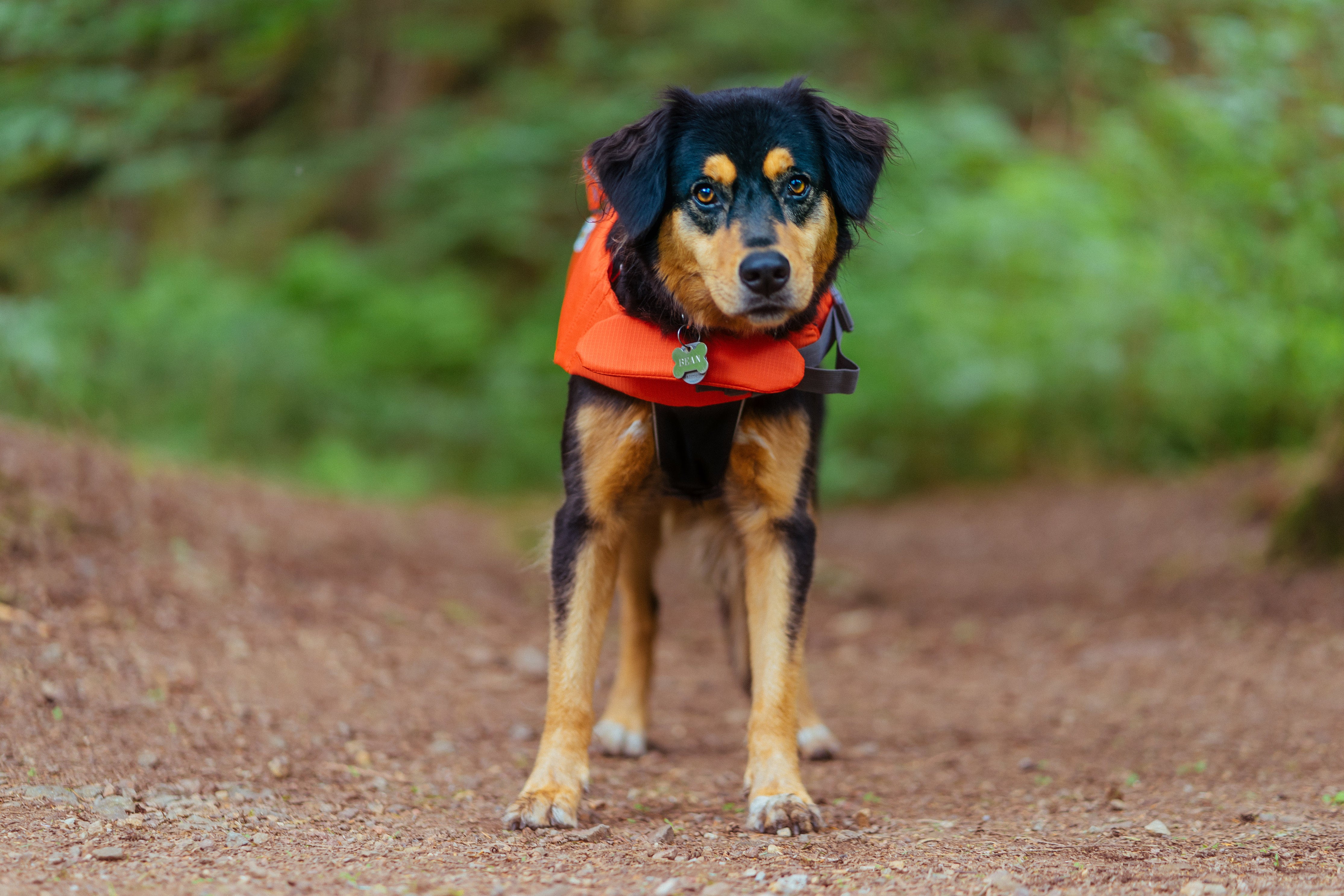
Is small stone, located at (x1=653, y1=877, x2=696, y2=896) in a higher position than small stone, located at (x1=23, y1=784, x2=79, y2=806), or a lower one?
higher

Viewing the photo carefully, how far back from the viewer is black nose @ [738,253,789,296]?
11.0 ft

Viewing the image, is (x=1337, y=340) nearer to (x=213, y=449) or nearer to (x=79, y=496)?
(x=79, y=496)

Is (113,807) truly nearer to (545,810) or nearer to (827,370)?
(545,810)

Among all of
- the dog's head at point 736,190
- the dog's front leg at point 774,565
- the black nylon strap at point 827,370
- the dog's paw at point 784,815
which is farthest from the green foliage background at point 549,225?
the dog's paw at point 784,815

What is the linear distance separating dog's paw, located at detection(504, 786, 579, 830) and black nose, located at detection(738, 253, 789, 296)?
64.0 inches

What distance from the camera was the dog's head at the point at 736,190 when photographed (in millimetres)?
3463

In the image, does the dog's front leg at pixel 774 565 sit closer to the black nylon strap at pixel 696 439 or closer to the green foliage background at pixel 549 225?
the black nylon strap at pixel 696 439

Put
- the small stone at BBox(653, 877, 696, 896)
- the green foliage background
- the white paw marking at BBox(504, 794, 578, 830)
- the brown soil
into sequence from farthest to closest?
the green foliage background → the white paw marking at BBox(504, 794, 578, 830) → the brown soil → the small stone at BBox(653, 877, 696, 896)

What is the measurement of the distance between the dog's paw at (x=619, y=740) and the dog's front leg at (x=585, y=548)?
0.90 metres

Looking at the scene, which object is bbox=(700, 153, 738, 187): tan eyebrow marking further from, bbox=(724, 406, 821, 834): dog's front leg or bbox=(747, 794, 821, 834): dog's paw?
bbox=(747, 794, 821, 834): dog's paw

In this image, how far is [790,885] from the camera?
2.85 m

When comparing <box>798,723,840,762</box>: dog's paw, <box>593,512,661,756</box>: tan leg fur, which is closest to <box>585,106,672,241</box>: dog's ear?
<box>593,512,661,756</box>: tan leg fur

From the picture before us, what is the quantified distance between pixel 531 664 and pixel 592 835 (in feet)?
8.37

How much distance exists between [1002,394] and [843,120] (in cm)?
834
